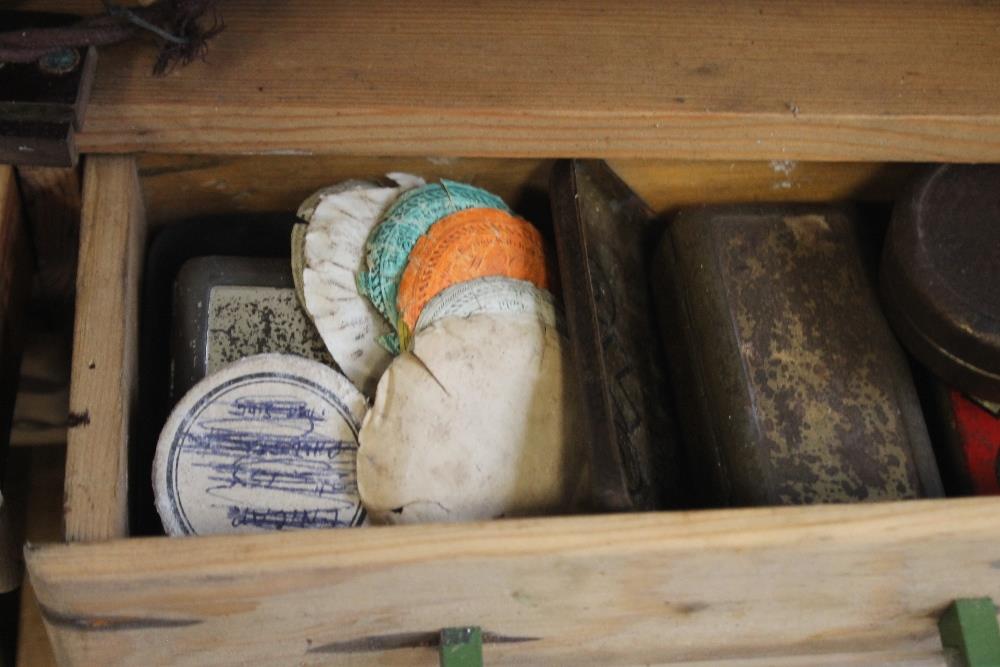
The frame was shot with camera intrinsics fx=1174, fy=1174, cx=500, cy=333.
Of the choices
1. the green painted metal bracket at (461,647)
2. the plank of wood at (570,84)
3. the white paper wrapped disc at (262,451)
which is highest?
the plank of wood at (570,84)

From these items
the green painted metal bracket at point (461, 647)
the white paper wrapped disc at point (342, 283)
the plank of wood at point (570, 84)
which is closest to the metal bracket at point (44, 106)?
the plank of wood at point (570, 84)

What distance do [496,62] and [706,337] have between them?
0.31 metres

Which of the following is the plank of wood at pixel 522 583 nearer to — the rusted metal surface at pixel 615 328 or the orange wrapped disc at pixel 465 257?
the rusted metal surface at pixel 615 328

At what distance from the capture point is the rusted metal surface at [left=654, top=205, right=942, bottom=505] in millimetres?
1020

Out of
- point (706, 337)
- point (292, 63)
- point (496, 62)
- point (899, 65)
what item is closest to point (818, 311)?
point (706, 337)

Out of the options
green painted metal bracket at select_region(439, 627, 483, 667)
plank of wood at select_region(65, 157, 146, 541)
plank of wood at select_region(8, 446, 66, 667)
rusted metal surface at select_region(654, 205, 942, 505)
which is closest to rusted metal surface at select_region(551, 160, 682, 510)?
rusted metal surface at select_region(654, 205, 942, 505)

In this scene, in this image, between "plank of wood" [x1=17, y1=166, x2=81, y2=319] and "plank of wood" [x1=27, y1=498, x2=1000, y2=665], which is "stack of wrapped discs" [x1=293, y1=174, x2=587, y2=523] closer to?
"plank of wood" [x1=27, y1=498, x2=1000, y2=665]

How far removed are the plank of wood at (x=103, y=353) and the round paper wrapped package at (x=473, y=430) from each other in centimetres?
20

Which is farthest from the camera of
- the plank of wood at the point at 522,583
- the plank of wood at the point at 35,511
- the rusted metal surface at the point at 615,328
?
the plank of wood at the point at 35,511

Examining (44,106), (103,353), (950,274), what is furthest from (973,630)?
(44,106)

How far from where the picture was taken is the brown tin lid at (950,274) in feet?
3.26

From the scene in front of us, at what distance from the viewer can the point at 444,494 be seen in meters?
0.98

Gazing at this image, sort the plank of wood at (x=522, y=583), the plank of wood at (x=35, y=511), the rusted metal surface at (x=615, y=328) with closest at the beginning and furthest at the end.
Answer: the plank of wood at (x=522, y=583)
the rusted metal surface at (x=615, y=328)
the plank of wood at (x=35, y=511)

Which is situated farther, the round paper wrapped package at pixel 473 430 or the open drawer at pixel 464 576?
the round paper wrapped package at pixel 473 430
